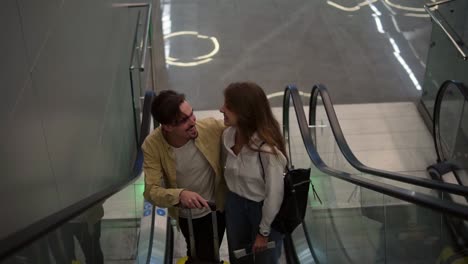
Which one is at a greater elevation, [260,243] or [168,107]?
[168,107]

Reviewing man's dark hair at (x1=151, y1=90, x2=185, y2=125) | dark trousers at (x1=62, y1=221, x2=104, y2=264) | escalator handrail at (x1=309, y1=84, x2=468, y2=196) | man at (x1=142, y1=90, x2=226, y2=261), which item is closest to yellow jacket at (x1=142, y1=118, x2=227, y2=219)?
man at (x1=142, y1=90, x2=226, y2=261)

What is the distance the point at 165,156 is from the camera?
340 centimetres

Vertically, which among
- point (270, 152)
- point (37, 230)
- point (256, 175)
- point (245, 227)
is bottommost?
point (245, 227)

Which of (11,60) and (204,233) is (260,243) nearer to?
(204,233)

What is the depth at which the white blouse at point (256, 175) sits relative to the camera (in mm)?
3244

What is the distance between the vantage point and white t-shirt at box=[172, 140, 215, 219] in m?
3.41

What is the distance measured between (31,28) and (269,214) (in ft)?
4.93

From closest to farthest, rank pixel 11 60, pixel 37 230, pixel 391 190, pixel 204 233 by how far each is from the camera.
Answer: pixel 37 230 → pixel 11 60 → pixel 391 190 → pixel 204 233

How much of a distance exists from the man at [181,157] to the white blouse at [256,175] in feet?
0.35

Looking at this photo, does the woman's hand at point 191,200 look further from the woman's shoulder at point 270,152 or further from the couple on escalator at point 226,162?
the woman's shoulder at point 270,152

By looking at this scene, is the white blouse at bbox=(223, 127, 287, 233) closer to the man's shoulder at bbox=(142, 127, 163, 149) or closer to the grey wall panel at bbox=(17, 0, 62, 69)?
the man's shoulder at bbox=(142, 127, 163, 149)

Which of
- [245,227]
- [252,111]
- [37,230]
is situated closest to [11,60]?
[37,230]

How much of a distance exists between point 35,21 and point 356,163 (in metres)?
2.49

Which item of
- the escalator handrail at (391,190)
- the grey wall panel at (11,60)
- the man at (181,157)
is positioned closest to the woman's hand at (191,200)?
the man at (181,157)
